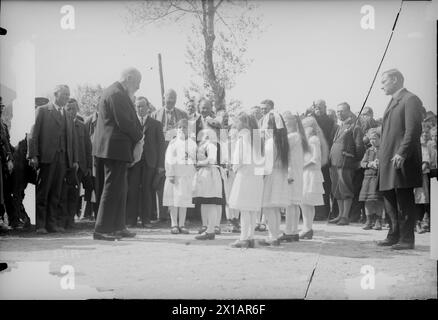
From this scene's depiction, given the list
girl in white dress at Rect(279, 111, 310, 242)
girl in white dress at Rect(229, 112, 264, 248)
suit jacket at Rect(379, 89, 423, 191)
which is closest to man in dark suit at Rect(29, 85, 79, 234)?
girl in white dress at Rect(229, 112, 264, 248)

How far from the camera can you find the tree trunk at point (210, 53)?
4732 mm

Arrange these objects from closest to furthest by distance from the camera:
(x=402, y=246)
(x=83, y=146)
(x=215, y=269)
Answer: (x=215, y=269), (x=402, y=246), (x=83, y=146)

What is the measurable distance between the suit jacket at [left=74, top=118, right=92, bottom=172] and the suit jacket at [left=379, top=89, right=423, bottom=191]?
7.44ft

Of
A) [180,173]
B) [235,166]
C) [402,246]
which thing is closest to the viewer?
[402,246]

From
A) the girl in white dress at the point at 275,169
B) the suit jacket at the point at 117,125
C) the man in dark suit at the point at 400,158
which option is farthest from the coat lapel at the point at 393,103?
the suit jacket at the point at 117,125

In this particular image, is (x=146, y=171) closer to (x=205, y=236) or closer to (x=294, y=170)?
(x=205, y=236)

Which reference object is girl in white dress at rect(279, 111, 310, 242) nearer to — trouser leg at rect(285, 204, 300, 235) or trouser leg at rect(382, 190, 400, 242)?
trouser leg at rect(285, 204, 300, 235)

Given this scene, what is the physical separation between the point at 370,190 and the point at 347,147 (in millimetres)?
373

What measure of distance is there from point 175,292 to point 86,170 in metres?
1.21

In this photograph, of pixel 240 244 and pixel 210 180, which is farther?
pixel 210 180

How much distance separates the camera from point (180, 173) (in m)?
4.91

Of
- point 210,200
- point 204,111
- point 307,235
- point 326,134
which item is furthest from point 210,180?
point 326,134

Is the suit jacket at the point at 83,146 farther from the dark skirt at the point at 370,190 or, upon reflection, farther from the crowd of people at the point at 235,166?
the dark skirt at the point at 370,190
